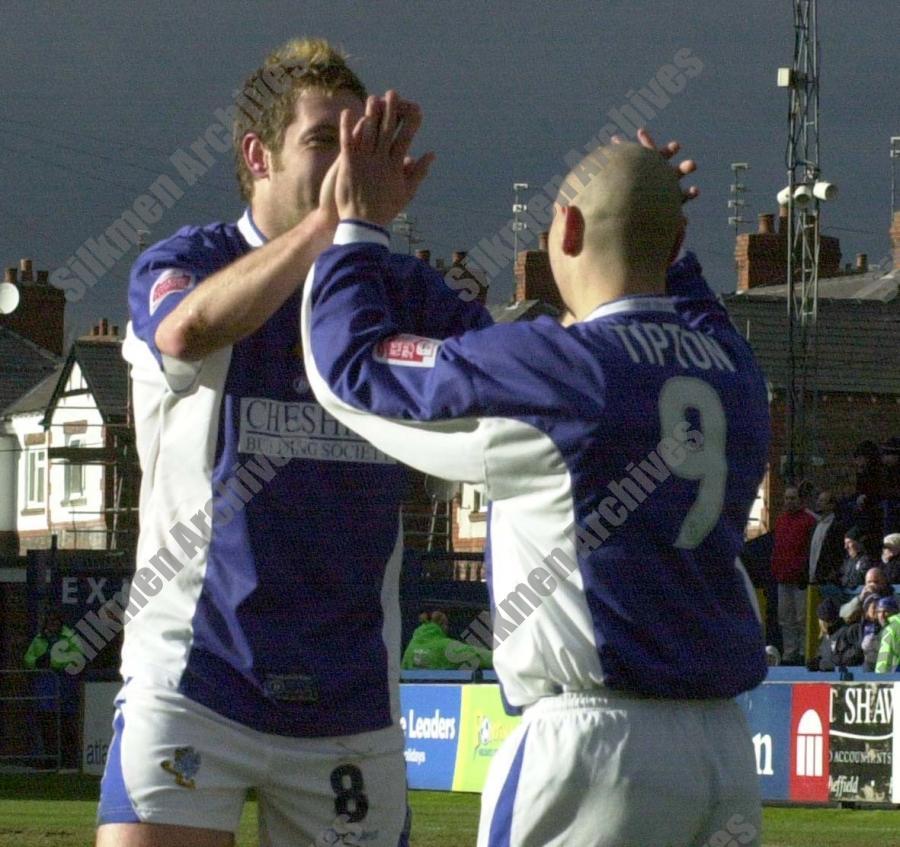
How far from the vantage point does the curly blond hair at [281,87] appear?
16.8 feet

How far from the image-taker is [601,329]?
4062 millimetres

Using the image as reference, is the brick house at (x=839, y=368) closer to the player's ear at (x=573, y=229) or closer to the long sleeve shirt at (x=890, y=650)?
the long sleeve shirt at (x=890, y=650)

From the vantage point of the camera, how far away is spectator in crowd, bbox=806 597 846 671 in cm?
2183

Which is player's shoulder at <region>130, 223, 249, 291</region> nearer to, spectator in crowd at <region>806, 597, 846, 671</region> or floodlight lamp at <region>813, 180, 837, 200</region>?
spectator in crowd at <region>806, 597, 846, 671</region>

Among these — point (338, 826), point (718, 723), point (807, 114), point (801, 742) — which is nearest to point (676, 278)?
point (718, 723)

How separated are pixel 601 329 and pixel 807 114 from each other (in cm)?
2812

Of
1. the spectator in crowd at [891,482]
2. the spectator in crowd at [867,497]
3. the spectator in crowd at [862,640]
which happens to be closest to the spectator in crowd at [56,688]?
the spectator in crowd at [867,497]

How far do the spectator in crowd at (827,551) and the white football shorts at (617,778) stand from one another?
2069cm

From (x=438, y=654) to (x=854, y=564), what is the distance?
5130 millimetres

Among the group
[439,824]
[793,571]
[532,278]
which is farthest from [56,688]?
[532,278]

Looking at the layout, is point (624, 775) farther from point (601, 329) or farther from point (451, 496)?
point (451, 496)

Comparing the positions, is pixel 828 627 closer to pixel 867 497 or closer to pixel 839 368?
pixel 867 497

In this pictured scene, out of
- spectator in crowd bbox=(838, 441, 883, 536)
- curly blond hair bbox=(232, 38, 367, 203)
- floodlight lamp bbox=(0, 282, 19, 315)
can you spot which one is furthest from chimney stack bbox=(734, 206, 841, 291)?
curly blond hair bbox=(232, 38, 367, 203)

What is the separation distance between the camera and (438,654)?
2488cm
